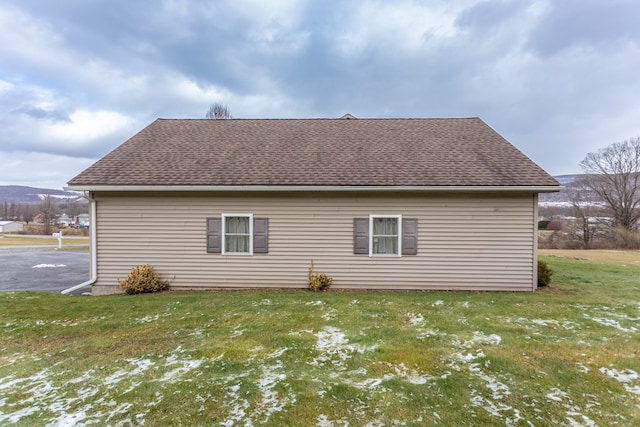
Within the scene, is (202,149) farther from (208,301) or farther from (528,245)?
(528,245)

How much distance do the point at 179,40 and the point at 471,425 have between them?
18.5 meters

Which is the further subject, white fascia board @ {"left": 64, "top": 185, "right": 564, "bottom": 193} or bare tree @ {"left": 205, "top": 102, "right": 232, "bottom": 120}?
bare tree @ {"left": 205, "top": 102, "right": 232, "bottom": 120}

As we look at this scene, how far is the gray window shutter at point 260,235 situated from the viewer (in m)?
8.34

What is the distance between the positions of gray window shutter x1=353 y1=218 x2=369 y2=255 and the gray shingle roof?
0.98 m

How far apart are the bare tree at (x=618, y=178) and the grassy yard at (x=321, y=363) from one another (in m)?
35.8

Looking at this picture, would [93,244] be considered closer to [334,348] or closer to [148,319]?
[148,319]

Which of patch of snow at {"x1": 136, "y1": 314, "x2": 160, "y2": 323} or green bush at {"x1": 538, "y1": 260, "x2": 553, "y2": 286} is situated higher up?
green bush at {"x1": 538, "y1": 260, "x2": 553, "y2": 286}

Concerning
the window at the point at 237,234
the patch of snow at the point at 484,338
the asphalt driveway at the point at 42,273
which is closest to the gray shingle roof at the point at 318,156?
the window at the point at 237,234

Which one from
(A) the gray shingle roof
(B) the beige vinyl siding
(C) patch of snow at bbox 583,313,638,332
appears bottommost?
(C) patch of snow at bbox 583,313,638,332

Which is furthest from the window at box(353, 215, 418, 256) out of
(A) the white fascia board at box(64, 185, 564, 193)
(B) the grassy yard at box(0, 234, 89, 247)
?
(B) the grassy yard at box(0, 234, 89, 247)

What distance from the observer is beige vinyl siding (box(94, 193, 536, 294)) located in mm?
8211

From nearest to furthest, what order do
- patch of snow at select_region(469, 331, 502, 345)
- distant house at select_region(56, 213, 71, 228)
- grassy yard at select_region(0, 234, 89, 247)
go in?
patch of snow at select_region(469, 331, 502, 345) → grassy yard at select_region(0, 234, 89, 247) → distant house at select_region(56, 213, 71, 228)

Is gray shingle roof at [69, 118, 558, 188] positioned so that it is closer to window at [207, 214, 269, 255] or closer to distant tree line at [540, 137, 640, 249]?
window at [207, 214, 269, 255]

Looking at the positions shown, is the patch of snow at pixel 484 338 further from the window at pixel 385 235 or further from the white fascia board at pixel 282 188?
the white fascia board at pixel 282 188
